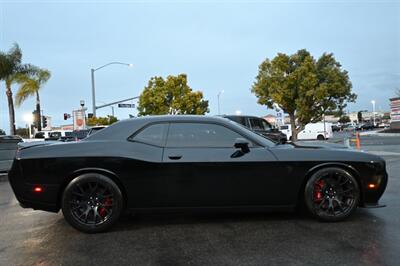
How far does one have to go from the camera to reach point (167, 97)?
4416 centimetres

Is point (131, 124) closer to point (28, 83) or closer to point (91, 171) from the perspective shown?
point (91, 171)

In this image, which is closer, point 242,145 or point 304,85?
point 242,145

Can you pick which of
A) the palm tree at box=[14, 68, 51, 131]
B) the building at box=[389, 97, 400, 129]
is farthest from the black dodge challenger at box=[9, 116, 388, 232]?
the building at box=[389, 97, 400, 129]

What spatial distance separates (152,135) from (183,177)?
69 centimetres

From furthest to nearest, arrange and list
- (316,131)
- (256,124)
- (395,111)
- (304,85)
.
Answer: (395,111)
(316,131)
(304,85)
(256,124)

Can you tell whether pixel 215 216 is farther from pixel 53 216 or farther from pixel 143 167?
pixel 53 216

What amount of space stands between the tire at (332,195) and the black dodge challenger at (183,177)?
1 cm

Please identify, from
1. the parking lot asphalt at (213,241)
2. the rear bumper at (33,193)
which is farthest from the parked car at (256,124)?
the rear bumper at (33,193)

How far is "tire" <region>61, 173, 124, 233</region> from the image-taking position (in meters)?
4.62

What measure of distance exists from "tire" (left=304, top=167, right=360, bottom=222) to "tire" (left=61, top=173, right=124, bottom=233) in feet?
7.93

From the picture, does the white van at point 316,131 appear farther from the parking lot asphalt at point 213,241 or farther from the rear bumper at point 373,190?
the parking lot asphalt at point 213,241

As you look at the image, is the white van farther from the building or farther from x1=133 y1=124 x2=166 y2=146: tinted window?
x1=133 y1=124 x2=166 y2=146: tinted window

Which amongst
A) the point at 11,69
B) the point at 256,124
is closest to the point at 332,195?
the point at 256,124

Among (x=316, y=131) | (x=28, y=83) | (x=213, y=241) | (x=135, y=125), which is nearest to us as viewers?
(x=213, y=241)
